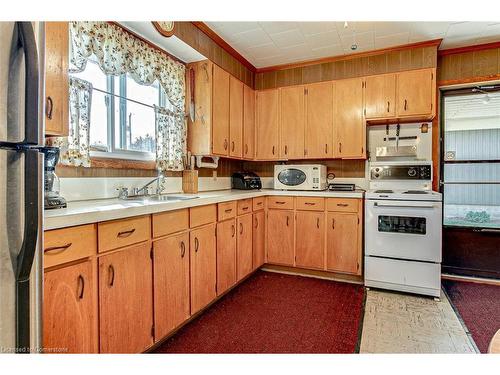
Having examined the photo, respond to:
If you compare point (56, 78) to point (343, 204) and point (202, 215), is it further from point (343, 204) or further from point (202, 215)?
point (343, 204)

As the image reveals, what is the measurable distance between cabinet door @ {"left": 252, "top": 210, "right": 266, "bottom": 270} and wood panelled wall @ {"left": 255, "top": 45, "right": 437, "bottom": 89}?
173cm

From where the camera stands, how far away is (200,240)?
86.0 inches

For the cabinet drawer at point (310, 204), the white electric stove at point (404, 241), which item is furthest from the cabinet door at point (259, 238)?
the white electric stove at point (404, 241)

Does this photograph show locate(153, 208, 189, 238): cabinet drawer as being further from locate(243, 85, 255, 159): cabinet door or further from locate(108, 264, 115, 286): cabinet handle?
locate(243, 85, 255, 159): cabinet door

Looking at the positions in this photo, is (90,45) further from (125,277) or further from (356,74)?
(356,74)

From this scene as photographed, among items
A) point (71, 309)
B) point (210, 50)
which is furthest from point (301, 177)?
point (71, 309)

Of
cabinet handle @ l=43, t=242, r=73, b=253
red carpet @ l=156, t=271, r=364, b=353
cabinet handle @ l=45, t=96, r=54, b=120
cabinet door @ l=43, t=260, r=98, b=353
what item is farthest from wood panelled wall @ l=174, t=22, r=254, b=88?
red carpet @ l=156, t=271, r=364, b=353

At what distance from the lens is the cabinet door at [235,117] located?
3242 mm

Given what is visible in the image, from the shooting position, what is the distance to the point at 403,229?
8.96ft

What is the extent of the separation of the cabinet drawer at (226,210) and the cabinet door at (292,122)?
1231 millimetres

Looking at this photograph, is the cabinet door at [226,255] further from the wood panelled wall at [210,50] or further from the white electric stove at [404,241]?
the wood panelled wall at [210,50]

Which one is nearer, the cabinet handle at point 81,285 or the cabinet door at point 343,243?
the cabinet handle at point 81,285

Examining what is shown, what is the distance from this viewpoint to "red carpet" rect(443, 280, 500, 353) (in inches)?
80.0

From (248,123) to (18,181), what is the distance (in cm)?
302
